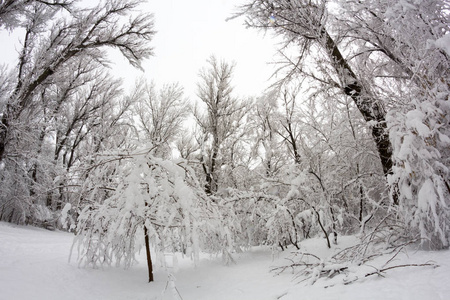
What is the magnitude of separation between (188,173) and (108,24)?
21.8 ft

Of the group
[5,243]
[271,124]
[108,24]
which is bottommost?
[5,243]

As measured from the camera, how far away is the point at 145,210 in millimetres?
2930

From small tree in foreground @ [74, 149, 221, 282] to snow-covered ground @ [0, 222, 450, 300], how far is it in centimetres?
32

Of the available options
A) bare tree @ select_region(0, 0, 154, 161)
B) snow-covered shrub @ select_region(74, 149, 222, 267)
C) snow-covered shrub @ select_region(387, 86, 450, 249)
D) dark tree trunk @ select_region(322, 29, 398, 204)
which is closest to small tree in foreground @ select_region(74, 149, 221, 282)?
snow-covered shrub @ select_region(74, 149, 222, 267)

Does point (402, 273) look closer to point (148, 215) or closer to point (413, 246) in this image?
point (413, 246)

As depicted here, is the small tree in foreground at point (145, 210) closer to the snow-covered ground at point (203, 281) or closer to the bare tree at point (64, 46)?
the snow-covered ground at point (203, 281)

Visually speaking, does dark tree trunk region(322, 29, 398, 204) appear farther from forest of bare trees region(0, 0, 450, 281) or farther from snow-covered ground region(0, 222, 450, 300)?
snow-covered ground region(0, 222, 450, 300)

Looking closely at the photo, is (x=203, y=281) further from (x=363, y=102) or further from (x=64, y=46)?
(x=64, y=46)

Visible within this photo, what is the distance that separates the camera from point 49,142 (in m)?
12.3

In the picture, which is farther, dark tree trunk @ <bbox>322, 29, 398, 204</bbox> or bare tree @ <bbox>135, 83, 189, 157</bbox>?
bare tree @ <bbox>135, 83, 189, 157</bbox>

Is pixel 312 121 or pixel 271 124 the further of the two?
pixel 271 124

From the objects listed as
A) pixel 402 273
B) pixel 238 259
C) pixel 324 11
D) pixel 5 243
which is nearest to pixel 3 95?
pixel 5 243

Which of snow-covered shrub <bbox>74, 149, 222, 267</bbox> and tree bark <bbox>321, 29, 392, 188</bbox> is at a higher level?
tree bark <bbox>321, 29, 392, 188</bbox>

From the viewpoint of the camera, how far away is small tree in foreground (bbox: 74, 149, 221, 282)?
2.68 meters
